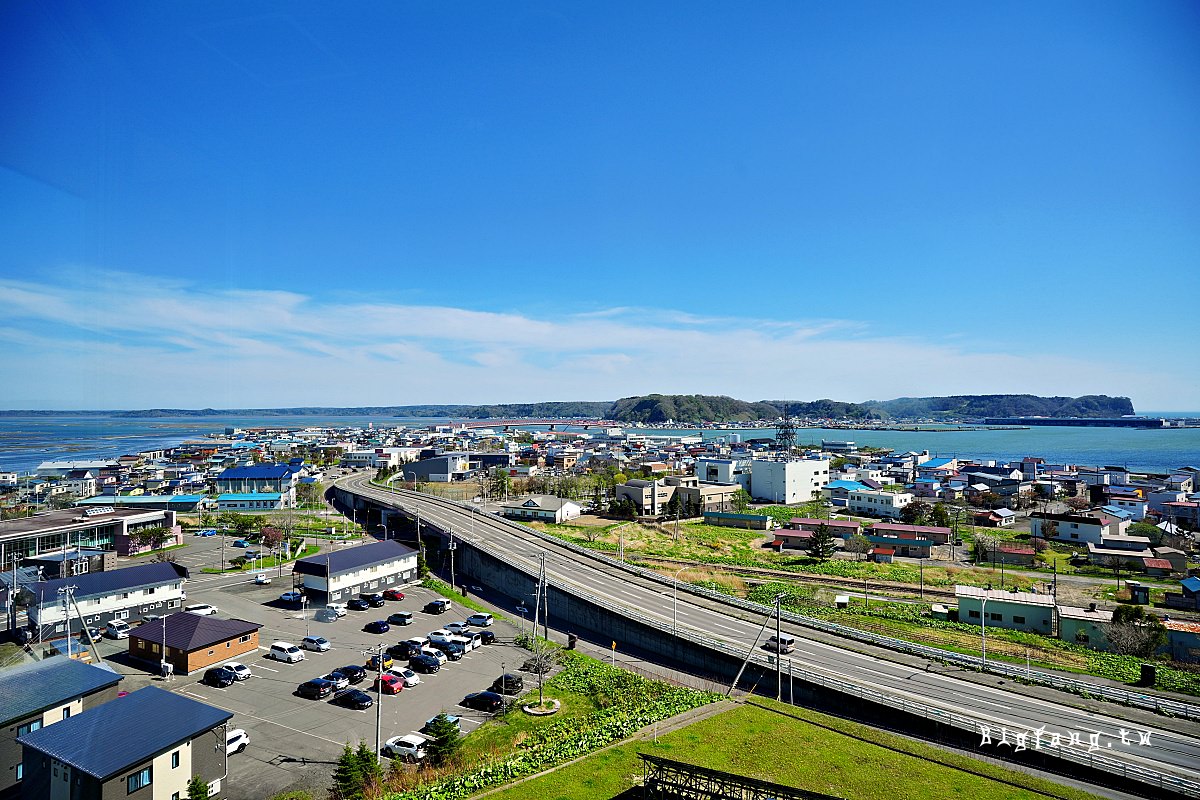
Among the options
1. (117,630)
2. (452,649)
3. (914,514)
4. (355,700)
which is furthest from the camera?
(914,514)

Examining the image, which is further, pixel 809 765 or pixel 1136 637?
pixel 1136 637

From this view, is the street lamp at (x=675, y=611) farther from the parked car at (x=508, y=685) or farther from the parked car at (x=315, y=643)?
the parked car at (x=315, y=643)

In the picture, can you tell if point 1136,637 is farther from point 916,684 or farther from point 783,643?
point 783,643

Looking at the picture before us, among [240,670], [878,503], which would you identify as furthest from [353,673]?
[878,503]

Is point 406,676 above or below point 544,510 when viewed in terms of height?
below

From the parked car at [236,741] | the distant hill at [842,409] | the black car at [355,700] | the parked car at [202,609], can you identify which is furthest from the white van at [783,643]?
the distant hill at [842,409]

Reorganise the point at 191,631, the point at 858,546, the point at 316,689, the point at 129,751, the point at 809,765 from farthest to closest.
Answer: the point at 858,546, the point at 191,631, the point at 316,689, the point at 809,765, the point at 129,751

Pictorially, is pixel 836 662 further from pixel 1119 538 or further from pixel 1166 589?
pixel 1119 538
